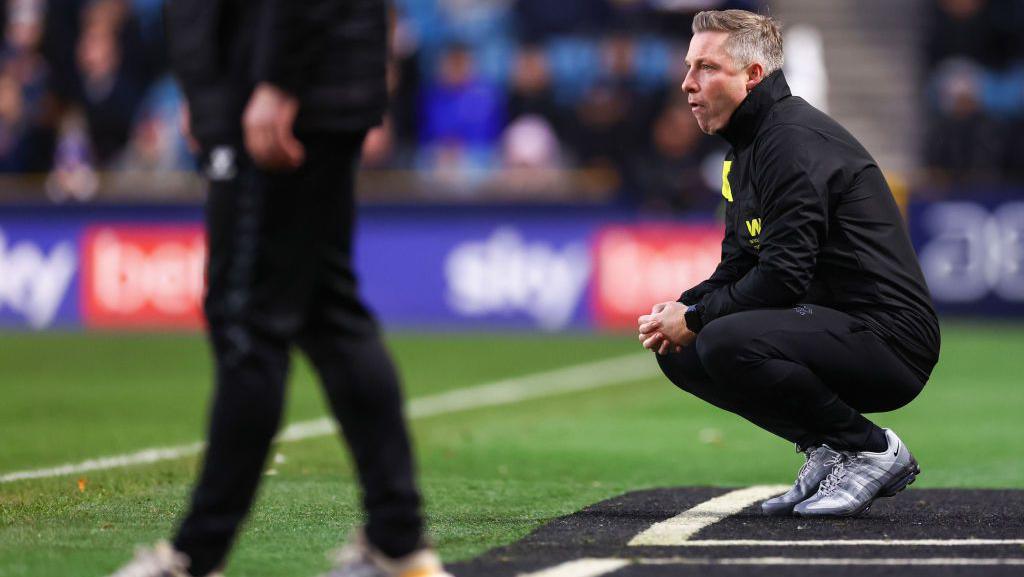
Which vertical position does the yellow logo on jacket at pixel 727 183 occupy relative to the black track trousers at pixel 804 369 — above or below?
above

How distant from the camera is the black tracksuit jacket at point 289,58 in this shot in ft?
12.7

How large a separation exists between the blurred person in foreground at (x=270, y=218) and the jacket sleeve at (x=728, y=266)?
201 cm

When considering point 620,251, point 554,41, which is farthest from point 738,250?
point 554,41

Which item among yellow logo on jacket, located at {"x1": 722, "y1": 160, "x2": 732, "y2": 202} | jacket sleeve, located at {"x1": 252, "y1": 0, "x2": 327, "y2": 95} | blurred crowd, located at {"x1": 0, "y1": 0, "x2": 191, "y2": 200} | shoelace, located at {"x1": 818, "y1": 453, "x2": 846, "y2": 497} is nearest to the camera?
jacket sleeve, located at {"x1": 252, "y1": 0, "x2": 327, "y2": 95}

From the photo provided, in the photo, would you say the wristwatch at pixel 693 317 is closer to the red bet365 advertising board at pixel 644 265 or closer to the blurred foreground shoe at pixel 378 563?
the blurred foreground shoe at pixel 378 563

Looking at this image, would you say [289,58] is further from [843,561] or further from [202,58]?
[843,561]

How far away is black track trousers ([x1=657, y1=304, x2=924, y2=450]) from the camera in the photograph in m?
5.56

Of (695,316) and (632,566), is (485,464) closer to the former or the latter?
(695,316)

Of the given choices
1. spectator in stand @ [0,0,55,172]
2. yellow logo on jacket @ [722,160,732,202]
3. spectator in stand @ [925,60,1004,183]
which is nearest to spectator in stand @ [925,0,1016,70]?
spectator in stand @ [925,60,1004,183]

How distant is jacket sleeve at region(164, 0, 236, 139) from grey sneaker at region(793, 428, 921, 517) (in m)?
2.52

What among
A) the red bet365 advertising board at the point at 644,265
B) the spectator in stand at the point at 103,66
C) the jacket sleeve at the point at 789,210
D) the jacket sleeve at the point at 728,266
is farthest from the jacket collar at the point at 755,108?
the spectator in stand at the point at 103,66

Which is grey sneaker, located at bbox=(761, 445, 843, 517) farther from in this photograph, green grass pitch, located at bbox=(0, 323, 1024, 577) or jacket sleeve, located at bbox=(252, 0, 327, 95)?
jacket sleeve, located at bbox=(252, 0, 327, 95)

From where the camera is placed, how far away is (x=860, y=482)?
222 inches

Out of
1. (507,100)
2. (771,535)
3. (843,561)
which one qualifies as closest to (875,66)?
(507,100)
